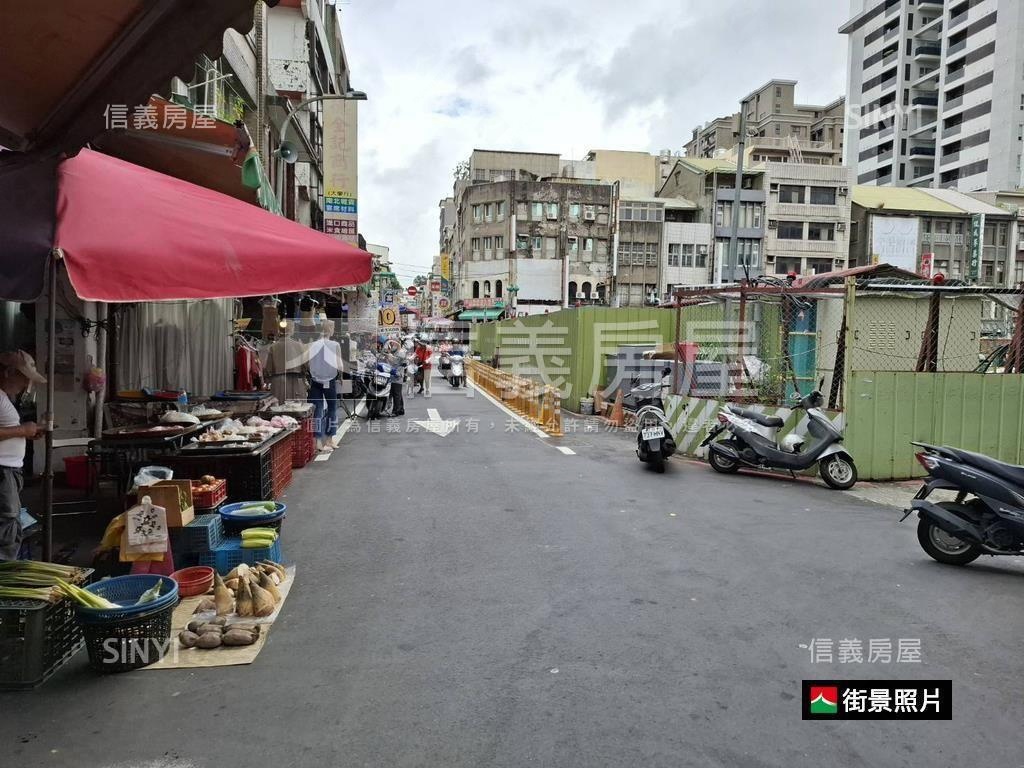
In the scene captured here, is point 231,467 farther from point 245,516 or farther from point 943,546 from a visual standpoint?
point 943,546

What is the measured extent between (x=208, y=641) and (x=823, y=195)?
60952mm

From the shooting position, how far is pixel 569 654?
434 cm

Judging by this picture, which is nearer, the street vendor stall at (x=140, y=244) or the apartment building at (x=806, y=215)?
the street vendor stall at (x=140, y=244)

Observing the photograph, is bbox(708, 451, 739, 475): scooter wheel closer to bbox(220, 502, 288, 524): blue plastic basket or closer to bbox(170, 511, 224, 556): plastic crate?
bbox(220, 502, 288, 524): blue plastic basket

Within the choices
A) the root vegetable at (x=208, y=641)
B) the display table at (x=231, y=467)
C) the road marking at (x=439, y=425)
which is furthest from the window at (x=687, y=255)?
the root vegetable at (x=208, y=641)

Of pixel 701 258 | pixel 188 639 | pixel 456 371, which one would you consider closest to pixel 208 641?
pixel 188 639

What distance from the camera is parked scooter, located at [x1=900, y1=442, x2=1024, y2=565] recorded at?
590cm

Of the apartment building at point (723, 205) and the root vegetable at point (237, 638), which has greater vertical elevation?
the apartment building at point (723, 205)

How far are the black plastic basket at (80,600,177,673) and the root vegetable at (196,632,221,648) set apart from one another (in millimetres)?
252

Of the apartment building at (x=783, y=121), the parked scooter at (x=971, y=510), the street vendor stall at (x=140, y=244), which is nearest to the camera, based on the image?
the street vendor stall at (x=140, y=244)

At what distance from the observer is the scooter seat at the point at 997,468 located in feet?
19.5

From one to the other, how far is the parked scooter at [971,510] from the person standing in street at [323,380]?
9.27 meters

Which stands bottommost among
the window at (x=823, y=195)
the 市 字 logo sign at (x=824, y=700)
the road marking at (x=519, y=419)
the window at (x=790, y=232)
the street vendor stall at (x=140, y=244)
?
the 市 字 logo sign at (x=824, y=700)

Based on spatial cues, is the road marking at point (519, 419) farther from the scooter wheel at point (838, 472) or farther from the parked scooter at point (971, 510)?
the parked scooter at point (971, 510)
